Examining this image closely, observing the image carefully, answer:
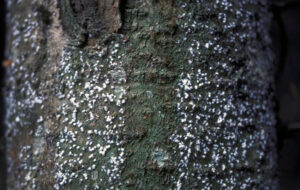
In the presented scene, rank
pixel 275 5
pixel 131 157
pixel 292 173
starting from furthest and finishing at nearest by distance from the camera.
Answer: pixel 292 173 → pixel 275 5 → pixel 131 157

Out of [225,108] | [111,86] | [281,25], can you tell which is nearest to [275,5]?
[281,25]

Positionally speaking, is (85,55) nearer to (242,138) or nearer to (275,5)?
(242,138)

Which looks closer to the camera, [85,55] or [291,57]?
[85,55]

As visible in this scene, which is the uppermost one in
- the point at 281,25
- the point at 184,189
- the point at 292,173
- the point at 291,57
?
the point at 291,57

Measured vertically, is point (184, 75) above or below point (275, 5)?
below

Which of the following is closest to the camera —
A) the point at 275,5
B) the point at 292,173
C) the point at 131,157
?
the point at 131,157

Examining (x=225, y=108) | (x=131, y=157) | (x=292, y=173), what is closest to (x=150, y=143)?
(x=131, y=157)
